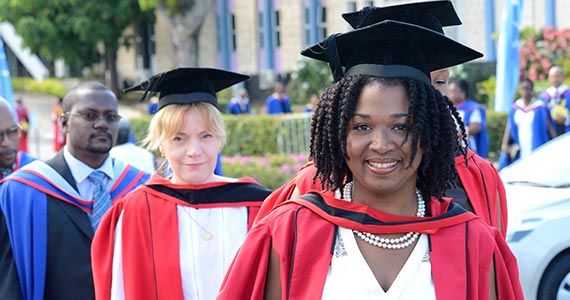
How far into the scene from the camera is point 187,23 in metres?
33.6

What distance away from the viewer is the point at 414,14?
368 cm

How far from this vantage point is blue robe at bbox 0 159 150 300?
193 inches

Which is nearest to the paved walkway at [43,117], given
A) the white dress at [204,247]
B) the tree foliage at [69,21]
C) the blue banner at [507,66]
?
the tree foliage at [69,21]

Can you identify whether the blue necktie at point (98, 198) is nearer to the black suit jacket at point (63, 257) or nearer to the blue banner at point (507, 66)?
the black suit jacket at point (63, 257)

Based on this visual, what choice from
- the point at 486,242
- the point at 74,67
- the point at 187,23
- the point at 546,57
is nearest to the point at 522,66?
the point at 546,57

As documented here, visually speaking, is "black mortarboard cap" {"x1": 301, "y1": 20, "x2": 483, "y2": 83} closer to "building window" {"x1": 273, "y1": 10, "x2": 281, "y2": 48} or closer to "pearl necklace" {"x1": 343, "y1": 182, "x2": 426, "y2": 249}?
"pearl necklace" {"x1": 343, "y1": 182, "x2": 426, "y2": 249}

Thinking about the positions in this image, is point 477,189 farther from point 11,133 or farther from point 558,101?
point 558,101

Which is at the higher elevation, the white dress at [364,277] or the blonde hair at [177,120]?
the blonde hair at [177,120]

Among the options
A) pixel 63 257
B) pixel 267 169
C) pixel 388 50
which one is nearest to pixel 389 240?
pixel 388 50

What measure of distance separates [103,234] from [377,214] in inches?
79.3

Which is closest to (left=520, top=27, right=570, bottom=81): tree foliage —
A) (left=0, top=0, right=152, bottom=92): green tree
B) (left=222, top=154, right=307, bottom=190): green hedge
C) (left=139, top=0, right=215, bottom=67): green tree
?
(left=222, top=154, right=307, bottom=190): green hedge

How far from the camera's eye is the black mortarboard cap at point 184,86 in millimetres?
4566

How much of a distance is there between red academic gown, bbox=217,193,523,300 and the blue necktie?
91.2 inches

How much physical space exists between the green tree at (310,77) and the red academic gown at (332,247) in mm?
22271
